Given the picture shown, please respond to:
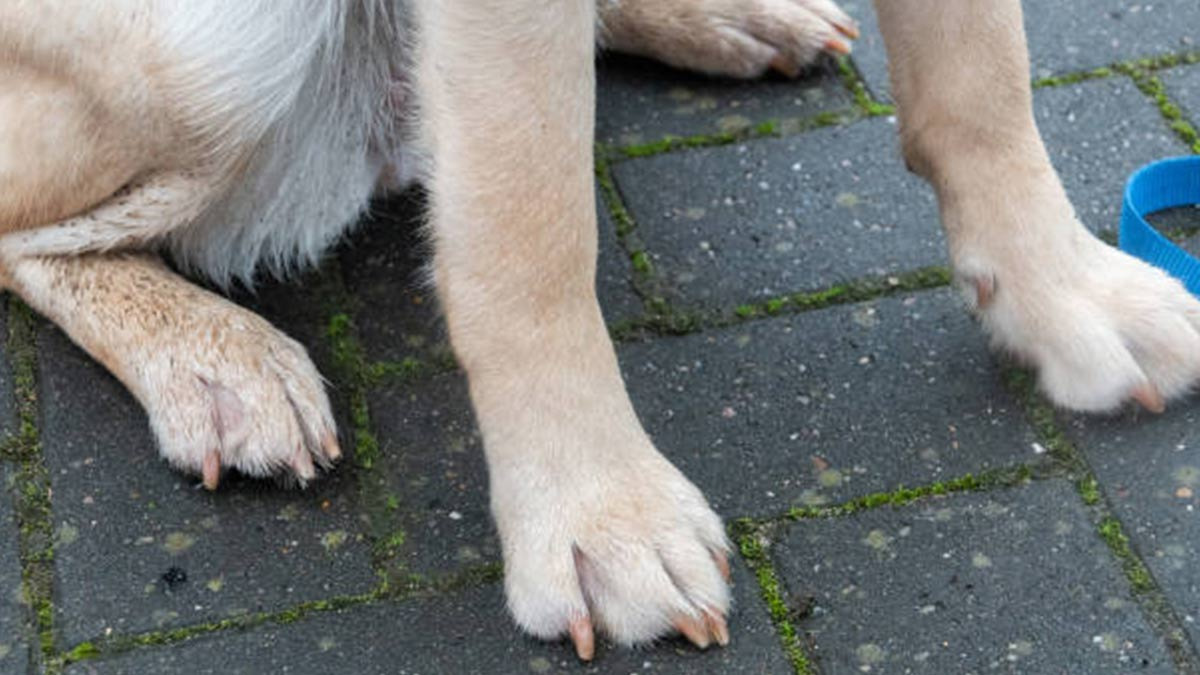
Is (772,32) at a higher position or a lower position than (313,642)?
higher

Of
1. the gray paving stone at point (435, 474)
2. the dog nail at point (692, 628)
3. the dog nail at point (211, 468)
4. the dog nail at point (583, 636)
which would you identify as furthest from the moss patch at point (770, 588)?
the dog nail at point (211, 468)

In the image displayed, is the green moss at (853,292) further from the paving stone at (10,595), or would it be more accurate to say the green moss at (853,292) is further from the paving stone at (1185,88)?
the paving stone at (10,595)

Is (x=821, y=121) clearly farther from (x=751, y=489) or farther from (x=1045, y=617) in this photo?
(x=1045, y=617)

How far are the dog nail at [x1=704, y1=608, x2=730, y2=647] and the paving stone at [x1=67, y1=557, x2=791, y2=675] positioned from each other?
0.05 ft

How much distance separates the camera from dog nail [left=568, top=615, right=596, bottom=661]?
2605mm

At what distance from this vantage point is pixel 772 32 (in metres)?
Answer: 3.68

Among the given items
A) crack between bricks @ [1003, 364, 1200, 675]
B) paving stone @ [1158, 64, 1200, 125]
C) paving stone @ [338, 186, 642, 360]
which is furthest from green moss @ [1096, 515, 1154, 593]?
paving stone @ [1158, 64, 1200, 125]

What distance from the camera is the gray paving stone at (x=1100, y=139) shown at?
340 cm

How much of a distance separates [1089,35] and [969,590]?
5.10 feet

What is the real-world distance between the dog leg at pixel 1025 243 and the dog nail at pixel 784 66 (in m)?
0.79

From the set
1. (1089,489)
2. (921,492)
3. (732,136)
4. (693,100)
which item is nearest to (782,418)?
(921,492)

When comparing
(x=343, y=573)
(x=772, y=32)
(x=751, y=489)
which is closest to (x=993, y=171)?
(x=751, y=489)

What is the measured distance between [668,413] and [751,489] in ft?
0.74

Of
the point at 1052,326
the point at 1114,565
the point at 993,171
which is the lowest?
the point at 1114,565
